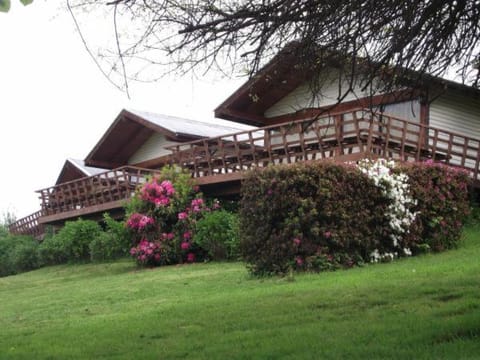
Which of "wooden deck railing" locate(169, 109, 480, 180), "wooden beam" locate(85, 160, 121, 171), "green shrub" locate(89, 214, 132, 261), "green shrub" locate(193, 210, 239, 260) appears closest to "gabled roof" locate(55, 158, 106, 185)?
"wooden beam" locate(85, 160, 121, 171)

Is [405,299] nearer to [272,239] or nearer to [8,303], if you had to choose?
[272,239]

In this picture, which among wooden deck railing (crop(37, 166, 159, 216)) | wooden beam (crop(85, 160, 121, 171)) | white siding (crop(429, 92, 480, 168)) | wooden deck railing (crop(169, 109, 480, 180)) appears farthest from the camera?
wooden beam (crop(85, 160, 121, 171))

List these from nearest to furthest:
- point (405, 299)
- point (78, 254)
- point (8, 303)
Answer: point (405, 299) < point (8, 303) < point (78, 254)

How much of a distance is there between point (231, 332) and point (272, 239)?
17.5 ft

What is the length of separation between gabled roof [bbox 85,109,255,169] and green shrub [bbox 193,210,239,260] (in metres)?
7.49

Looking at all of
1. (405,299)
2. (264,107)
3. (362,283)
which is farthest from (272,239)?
(264,107)

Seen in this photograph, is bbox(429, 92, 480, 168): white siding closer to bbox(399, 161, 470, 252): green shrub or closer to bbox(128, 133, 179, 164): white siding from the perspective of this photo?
bbox(399, 161, 470, 252): green shrub

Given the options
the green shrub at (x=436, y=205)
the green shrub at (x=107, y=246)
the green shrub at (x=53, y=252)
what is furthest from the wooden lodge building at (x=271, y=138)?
the green shrub at (x=107, y=246)

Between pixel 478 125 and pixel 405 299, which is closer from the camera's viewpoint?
pixel 405 299

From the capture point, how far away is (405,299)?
25.9 feet

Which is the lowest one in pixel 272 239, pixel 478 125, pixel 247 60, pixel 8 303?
pixel 8 303

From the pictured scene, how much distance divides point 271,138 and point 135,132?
1084 cm

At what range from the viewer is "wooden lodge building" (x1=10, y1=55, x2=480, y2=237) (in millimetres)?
15719

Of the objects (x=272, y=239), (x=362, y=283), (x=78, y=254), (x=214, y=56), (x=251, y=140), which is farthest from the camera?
(x=78, y=254)
